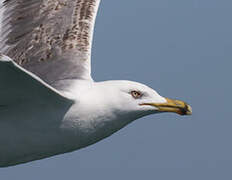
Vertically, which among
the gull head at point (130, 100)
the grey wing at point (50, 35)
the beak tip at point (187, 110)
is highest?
the grey wing at point (50, 35)

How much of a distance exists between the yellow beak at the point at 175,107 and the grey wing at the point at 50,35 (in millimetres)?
1773

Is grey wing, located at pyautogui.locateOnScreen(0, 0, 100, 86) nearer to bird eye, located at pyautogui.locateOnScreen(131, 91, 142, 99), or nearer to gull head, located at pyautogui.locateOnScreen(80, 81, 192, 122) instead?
gull head, located at pyautogui.locateOnScreen(80, 81, 192, 122)

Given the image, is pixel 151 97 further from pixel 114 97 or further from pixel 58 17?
pixel 58 17

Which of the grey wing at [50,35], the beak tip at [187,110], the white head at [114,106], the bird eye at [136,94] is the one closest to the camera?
the white head at [114,106]

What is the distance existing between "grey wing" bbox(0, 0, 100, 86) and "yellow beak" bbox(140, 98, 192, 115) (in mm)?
1773

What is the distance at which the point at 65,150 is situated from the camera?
1014 cm

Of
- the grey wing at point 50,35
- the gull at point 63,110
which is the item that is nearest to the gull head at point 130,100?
the gull at point 63,110

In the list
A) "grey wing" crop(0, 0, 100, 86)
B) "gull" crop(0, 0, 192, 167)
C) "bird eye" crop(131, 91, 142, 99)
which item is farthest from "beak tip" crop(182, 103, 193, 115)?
"grey wing" crop(0, 0, 100, 86)

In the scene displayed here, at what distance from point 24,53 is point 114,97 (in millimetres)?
3223

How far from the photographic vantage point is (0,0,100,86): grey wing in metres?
11.7

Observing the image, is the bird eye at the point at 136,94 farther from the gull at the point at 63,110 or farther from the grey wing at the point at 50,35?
the grey wing at the point at 50,35

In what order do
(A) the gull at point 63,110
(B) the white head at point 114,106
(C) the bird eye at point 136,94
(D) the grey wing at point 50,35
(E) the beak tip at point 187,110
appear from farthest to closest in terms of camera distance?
(D) the grey wing at point 50,35 < (E) the beak tip at point 187,110 < (C) the bird eye at point 136,94 < (B) the white head at point 114,106 < (A) the gull at point 63,110

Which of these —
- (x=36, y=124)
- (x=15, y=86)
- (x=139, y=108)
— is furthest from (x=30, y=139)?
(x=139, y=108)

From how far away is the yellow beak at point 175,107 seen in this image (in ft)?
32.6
